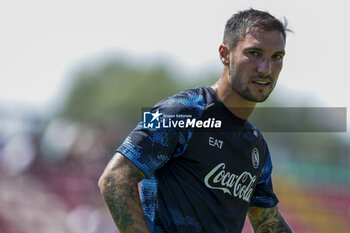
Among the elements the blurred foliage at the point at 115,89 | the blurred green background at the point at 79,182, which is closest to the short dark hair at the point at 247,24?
the blurred green background at the point at 79,182

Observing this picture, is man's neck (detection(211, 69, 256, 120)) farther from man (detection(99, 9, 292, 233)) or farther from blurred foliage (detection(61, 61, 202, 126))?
blurred foliage (detection(61, 61, 202, 126))

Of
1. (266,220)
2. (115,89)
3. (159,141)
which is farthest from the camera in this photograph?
(115,89)

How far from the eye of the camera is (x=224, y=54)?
4.30 metres

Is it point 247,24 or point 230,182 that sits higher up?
point 247,24

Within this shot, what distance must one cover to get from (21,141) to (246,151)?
35.8 feet

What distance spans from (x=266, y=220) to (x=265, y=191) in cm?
24

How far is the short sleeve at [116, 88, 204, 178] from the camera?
3656 mm

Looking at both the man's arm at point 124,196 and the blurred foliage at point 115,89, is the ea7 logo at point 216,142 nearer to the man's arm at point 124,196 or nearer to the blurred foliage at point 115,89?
the man's arm at point 124,196

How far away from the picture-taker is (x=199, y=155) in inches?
155

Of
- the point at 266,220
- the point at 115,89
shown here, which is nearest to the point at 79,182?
the point at 266,220

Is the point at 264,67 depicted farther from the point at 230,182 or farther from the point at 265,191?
the point at 265,191

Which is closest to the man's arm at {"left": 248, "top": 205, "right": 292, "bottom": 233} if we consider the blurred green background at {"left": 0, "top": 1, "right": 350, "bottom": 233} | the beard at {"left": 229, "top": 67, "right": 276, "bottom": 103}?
the beard at {"left": 229, "top": 67, "right": 276, "bottom": 103}

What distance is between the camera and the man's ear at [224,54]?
4262 millimetres

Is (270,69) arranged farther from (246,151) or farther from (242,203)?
(242,203)
